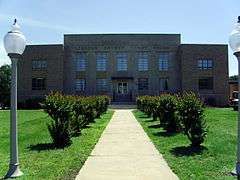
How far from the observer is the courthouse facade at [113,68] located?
2650 inches

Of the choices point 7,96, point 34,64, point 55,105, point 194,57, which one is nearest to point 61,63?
point 34,64

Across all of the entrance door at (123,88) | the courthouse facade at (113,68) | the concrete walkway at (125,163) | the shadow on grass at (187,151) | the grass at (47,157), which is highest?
the courthouse facade at (113,68)

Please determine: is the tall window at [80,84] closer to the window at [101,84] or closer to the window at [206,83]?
the window at [101,84]

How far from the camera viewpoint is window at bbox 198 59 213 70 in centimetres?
6619

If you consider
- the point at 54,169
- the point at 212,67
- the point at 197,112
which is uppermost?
the point at 212,67

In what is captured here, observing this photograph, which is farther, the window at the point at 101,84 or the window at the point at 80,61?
the window at the point at 80,61

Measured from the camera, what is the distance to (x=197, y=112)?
→ 12867mm

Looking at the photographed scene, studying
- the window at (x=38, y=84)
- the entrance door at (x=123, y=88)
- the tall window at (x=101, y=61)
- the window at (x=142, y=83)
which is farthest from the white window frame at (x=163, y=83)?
the window at (x=38, y=84)

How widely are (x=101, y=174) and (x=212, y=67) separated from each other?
2335 inches

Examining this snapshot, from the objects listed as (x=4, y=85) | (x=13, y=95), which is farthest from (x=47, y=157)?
(x=4, y=85)

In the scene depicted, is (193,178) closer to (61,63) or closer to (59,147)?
(59,147)

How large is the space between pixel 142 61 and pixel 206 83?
1064 centimetres

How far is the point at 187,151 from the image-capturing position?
40.7 ft

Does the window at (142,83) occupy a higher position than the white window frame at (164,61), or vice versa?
the white window frame at (164,61)
